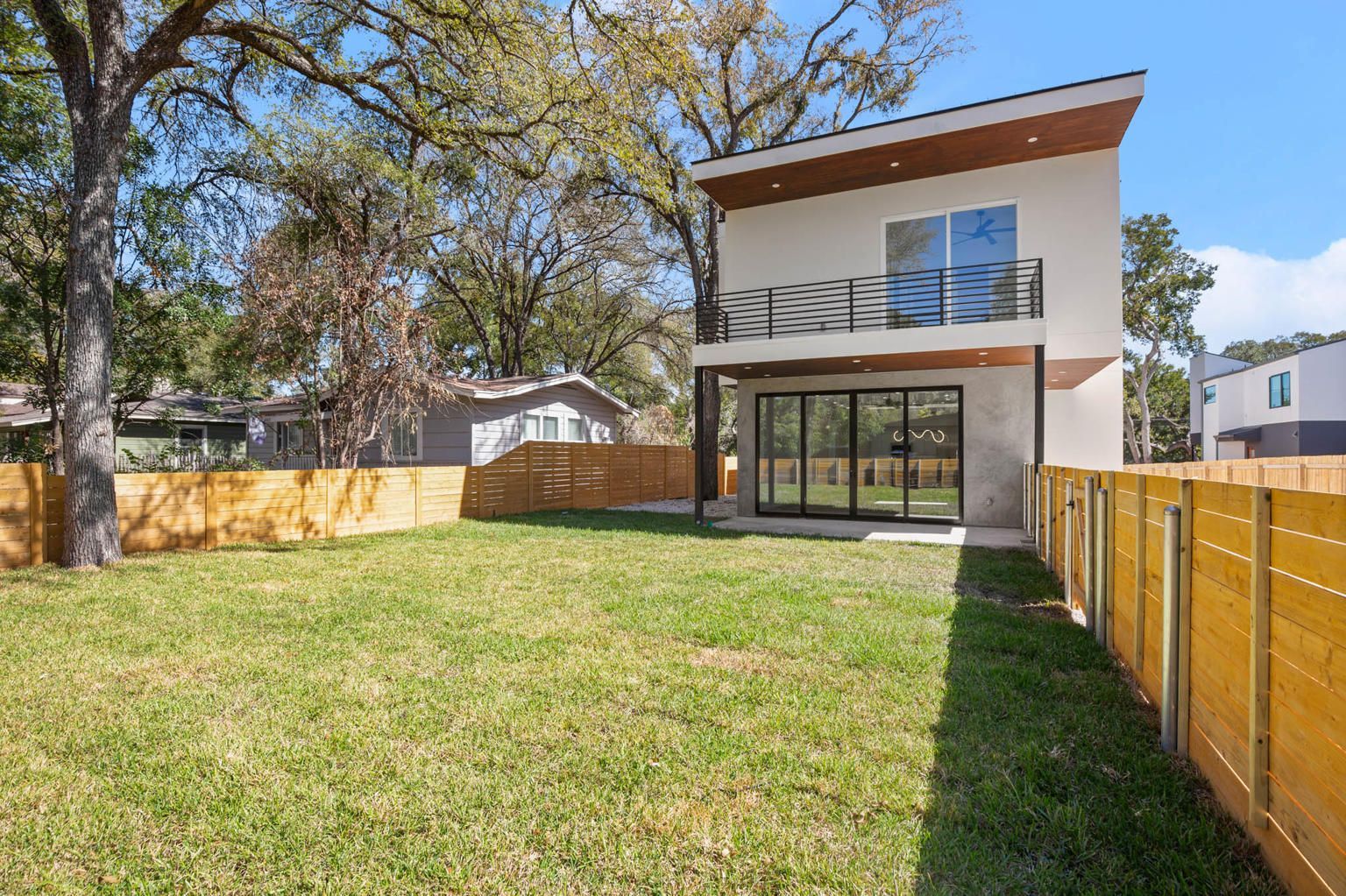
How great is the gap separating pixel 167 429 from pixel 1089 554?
21.8 meters

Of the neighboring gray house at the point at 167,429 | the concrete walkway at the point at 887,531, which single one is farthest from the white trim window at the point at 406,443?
the concrete walkway at the point at 887,531

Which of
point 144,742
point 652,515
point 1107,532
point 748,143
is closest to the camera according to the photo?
point 144,742

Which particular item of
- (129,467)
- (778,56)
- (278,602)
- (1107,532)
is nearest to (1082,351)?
(1107,532)

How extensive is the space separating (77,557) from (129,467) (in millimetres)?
12585

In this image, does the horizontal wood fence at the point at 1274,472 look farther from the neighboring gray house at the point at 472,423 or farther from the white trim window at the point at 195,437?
the white trim window at the point at 195,437

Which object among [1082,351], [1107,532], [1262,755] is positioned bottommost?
[1262,755]

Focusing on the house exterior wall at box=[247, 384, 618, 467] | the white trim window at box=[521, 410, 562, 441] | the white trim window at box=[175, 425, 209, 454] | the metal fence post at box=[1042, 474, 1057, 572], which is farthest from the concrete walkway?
the white trim window at box=[175, 425, 209, 454]

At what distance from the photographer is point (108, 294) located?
7684 mm

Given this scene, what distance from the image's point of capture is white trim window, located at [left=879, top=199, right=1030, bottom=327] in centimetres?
1120

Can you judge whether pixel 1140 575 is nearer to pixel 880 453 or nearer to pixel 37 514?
pixel 880 453

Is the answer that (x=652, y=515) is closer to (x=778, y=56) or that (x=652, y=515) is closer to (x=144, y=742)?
(x=144, y=742)

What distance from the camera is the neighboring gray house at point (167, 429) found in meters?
18.5

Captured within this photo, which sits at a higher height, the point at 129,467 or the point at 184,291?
the point at 184,291

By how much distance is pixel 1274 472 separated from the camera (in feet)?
Result: 28.5
